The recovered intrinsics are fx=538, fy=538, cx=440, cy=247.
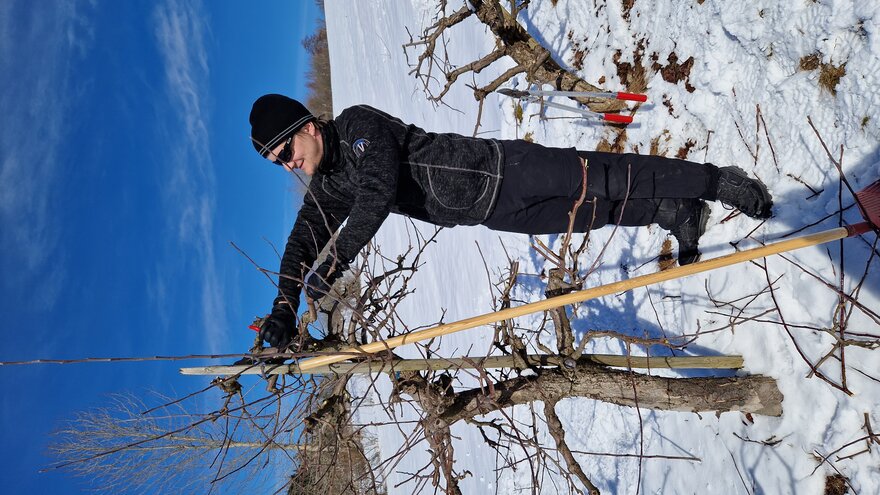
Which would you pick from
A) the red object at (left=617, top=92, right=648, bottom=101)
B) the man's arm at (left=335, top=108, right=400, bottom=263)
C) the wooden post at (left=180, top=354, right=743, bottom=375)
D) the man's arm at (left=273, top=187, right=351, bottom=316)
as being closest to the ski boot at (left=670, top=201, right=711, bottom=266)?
the wooden post at (left=180, top=354, right=743, bottom=375)

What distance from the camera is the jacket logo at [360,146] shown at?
180 cm

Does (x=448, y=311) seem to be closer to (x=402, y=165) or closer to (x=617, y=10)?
(x=617, y=10)

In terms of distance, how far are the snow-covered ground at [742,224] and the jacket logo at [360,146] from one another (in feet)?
3.15

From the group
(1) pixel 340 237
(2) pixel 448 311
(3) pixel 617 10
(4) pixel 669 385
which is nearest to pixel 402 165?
(1) pixel 340 237

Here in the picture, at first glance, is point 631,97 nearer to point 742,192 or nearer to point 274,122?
point 742,192

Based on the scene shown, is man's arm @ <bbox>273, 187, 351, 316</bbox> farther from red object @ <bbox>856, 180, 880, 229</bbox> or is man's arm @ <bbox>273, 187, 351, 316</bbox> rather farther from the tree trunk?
red object @ <bbox>856, 180, 880, 229</bbox>

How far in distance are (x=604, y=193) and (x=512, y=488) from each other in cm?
260

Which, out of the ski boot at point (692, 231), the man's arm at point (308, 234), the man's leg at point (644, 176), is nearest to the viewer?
the man's leg at point (644, 176)

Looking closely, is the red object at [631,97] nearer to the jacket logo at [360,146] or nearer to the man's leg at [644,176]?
the man's leg at [644,176]

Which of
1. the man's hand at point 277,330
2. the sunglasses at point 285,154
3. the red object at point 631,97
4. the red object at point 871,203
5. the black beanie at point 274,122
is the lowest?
the man's hand at point 277,330

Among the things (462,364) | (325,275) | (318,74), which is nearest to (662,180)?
(462,364)

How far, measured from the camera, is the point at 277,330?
1853mm

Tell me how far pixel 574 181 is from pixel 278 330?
46.9 inches

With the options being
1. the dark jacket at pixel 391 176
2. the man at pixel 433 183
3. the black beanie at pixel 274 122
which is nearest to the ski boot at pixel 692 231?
the man at pixel 433 183
